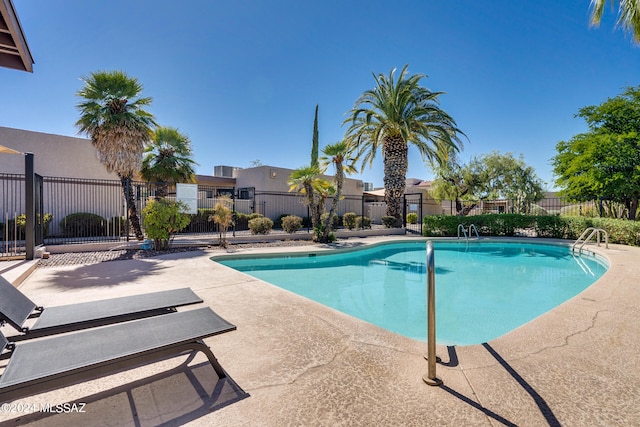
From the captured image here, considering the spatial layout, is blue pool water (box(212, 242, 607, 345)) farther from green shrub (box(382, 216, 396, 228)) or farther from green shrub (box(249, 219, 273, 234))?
green shrub (box(382, 216, 396, 228))

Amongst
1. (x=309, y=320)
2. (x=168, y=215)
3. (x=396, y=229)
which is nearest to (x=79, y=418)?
(x=309, y=320)

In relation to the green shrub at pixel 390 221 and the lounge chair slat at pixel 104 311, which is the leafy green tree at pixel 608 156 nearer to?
the green shrub at pixel 390 221

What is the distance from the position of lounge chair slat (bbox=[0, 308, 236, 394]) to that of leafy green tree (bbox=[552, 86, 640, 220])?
18.5 metres

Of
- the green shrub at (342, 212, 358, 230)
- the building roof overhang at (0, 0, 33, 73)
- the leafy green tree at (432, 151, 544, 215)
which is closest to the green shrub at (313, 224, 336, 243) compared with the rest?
the green shrub at (342, 212, 358, 230)

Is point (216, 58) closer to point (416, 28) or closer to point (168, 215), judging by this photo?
point (168, 215)

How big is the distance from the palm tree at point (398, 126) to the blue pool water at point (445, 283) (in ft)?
21.8

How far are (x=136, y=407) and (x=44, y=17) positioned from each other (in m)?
11.4

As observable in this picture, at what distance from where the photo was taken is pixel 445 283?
753 cm

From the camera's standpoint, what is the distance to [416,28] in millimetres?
11266

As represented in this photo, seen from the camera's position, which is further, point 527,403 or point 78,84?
point 78,84

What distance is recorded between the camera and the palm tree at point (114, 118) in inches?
426

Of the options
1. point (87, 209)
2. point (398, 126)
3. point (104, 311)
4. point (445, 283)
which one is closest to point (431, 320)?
point (104, 311)

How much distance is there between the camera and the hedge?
1408 centimetres

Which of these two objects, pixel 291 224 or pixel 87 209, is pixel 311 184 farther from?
pixel 87 209
